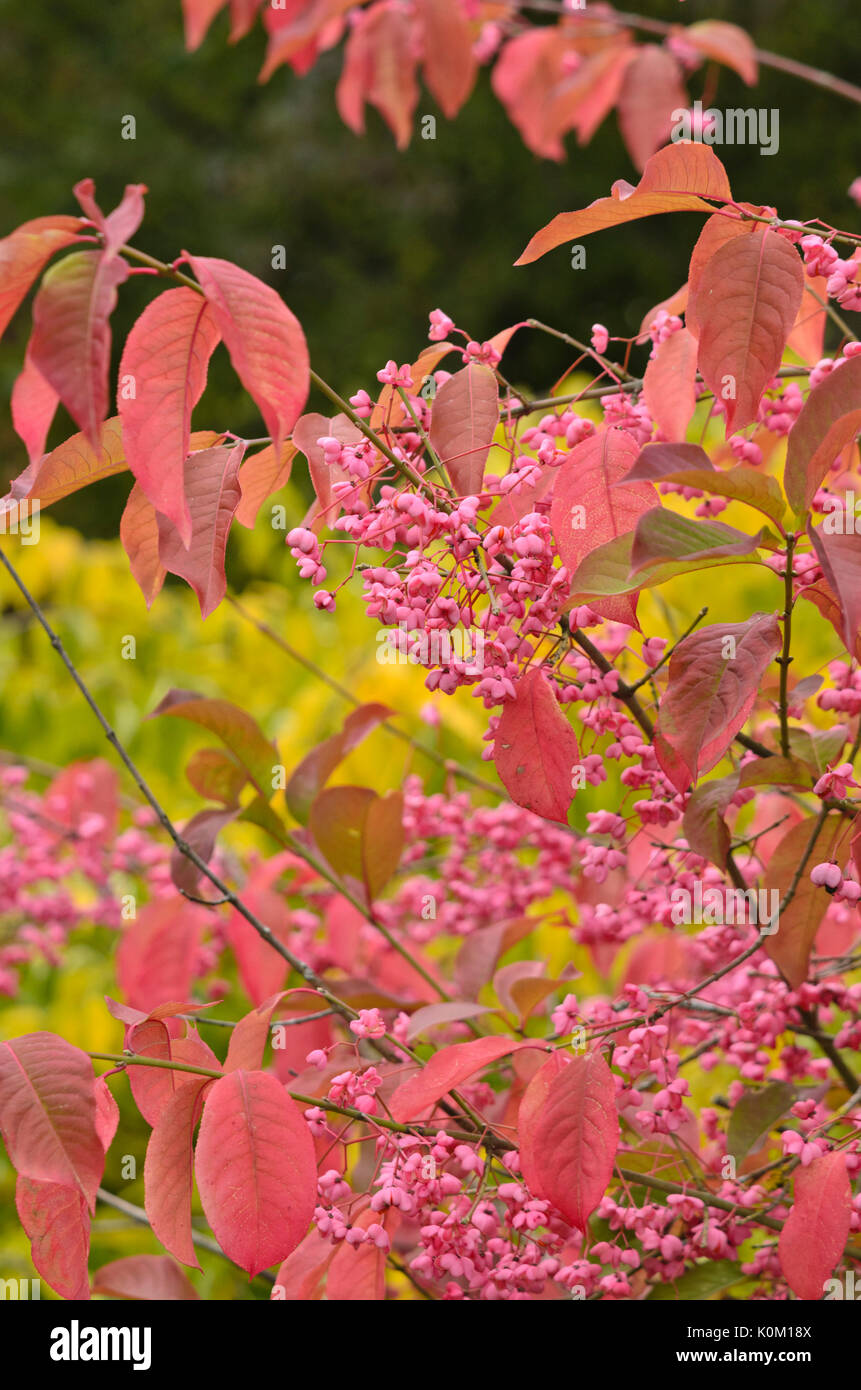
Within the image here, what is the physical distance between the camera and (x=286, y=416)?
1.59ft

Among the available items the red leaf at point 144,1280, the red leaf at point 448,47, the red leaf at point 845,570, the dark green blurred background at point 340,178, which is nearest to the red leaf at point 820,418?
the red leaf at point 845,570

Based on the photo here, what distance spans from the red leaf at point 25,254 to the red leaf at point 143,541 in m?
0.14

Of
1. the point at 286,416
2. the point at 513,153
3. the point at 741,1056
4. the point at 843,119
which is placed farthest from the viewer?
the point at 513,153

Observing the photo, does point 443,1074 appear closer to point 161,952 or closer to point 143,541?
point 143,541

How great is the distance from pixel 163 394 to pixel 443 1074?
0.32 metres

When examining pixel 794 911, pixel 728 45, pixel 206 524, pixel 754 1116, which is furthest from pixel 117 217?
pixel 728 45

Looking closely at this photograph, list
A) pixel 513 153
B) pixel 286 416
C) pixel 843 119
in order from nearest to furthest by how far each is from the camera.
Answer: pixel 286 416
pixel 843 119
pixel 513 153

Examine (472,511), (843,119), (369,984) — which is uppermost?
(843,119)

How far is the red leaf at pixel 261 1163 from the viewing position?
541mm

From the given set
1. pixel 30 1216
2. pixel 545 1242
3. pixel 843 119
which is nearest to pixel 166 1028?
pixel 30 1216

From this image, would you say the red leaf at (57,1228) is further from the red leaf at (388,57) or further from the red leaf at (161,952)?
the red leaf at (388,57)
